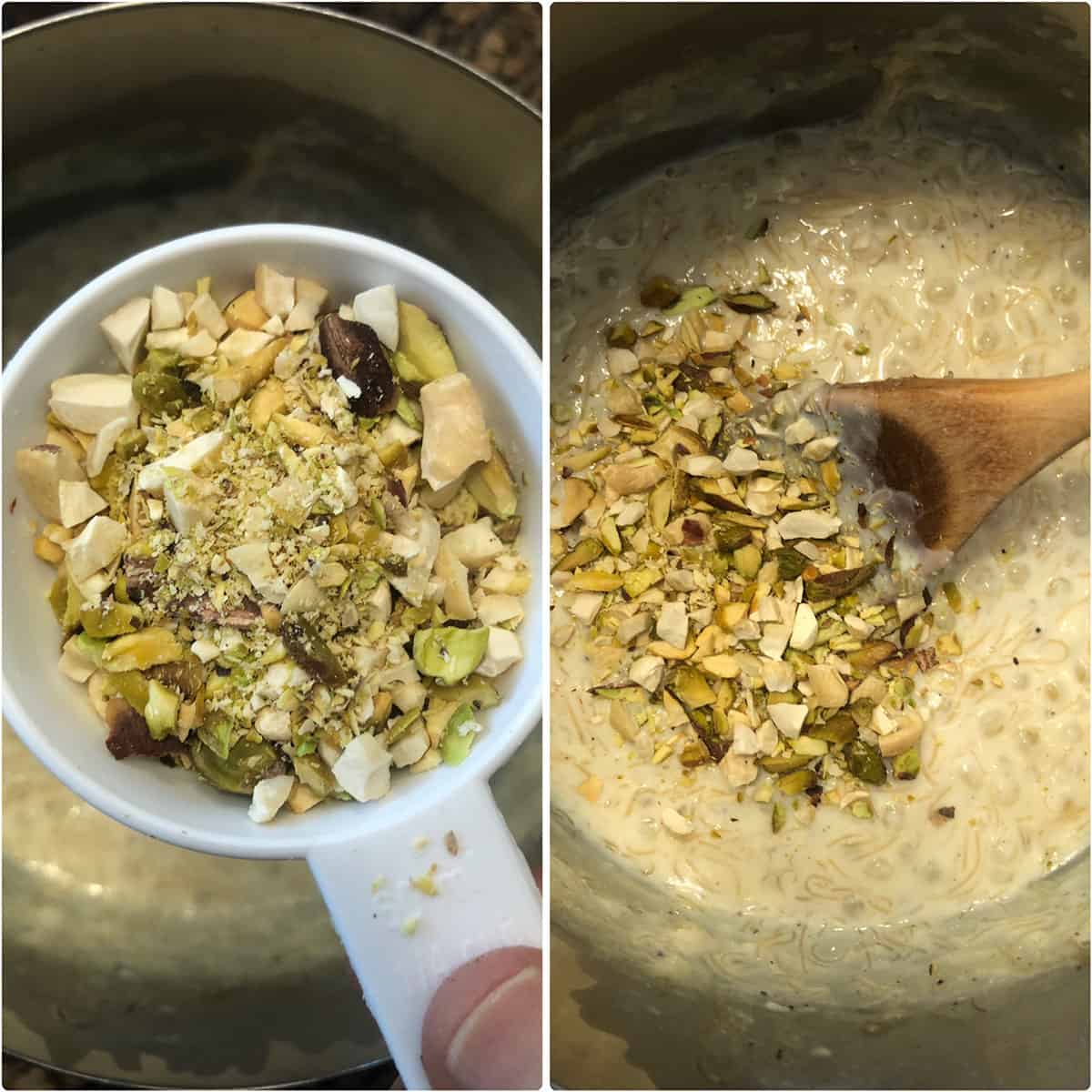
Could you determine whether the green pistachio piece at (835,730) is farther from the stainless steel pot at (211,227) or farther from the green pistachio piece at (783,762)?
the stainless steel pot at (211,227)

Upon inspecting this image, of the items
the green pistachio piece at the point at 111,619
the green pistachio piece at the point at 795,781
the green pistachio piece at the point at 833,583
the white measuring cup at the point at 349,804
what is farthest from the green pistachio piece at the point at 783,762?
the green pistachio piece at the point at 111,619

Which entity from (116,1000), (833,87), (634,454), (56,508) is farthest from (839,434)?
(116,1000)

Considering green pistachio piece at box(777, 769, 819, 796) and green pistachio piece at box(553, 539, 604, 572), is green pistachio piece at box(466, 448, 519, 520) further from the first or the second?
green pistachio piece at box(777, 769, 819, 796)

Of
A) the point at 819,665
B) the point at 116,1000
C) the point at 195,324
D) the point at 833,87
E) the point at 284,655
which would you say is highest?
the point at 833,87

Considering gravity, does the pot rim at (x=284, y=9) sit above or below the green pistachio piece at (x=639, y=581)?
above

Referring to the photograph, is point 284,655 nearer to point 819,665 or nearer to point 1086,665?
point 819,665

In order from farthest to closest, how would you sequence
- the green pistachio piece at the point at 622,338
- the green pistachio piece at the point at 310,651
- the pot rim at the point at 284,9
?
1. the green pistachio piece at the point at 622,338
2. the pot rim at the point at 284,9
3. the green pistachio piece at the point at 310,651
